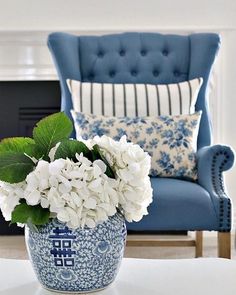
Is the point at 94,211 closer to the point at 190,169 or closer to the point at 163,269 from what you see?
the point at 163,269

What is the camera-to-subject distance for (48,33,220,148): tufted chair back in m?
2.43

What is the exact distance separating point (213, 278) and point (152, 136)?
3.55ft

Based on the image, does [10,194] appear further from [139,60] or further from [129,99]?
[139,60]

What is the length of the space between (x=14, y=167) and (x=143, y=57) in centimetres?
166

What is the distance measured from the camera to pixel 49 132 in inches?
38.0

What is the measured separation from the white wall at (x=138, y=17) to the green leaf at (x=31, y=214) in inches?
81.8

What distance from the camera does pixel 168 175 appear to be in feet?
6.84

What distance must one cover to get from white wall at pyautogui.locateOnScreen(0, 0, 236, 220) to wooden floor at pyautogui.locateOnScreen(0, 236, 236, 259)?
0.34 m

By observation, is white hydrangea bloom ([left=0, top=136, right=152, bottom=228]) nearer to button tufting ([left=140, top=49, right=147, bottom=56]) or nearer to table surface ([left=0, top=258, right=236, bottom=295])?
table surface ([left=0, top=258, right=236, bottom=295])

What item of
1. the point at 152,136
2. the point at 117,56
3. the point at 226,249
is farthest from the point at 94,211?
the point at 117,56

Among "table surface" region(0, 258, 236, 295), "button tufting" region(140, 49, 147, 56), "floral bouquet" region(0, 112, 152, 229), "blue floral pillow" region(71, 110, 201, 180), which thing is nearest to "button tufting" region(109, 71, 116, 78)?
"button tufting" region(140, 49, 147, 56)

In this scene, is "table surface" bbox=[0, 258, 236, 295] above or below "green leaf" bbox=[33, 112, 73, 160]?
below

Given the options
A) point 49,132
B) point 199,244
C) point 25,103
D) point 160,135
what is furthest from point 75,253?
point 25,103

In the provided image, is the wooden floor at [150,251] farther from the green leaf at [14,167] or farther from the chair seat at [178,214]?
the green leaf at [14,167]
